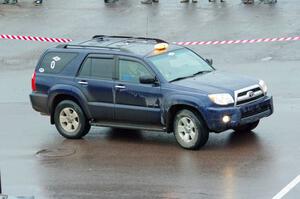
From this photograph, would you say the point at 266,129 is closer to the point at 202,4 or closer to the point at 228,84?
the point at 228,84

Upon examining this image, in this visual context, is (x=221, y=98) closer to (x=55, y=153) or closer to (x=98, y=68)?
(x=98, y=68)

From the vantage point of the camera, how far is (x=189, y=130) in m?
13.2

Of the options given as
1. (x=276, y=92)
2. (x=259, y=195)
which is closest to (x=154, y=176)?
(x=259, y=195)

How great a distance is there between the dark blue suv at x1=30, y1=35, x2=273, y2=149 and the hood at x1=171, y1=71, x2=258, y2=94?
0.02 meters

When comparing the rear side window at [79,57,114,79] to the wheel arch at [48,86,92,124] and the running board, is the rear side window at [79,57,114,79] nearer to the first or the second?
the wheel arch at [48,86,92,124]

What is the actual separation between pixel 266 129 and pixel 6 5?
1950 centimetres

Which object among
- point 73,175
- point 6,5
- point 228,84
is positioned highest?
point 228,84

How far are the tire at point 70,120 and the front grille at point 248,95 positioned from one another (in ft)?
9.72

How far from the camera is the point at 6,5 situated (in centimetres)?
3173

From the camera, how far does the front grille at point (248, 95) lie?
13034 mm

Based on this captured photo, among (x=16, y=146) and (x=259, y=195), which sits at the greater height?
(x=259, y=195)

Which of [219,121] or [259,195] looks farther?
[219,121]

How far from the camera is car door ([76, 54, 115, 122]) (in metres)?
14.0

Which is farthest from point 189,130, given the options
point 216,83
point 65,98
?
point 65,98
